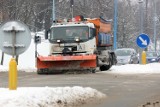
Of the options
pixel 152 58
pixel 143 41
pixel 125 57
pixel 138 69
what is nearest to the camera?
pixel 138 69

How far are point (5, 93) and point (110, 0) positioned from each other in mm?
59071

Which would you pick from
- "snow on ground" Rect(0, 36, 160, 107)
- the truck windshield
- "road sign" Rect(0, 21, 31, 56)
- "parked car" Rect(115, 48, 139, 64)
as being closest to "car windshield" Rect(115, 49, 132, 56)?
"parked car" Rect(115, 48, 139, 64)

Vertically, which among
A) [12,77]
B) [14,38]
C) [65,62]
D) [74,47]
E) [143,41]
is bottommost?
[65,62]

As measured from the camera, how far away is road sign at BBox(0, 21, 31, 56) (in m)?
13.0

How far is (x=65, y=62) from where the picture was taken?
2673cm

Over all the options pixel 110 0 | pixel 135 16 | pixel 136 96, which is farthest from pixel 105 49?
pixel 135 16

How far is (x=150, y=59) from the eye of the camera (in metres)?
47.3

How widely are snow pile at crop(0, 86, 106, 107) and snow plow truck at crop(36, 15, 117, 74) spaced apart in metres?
11.6

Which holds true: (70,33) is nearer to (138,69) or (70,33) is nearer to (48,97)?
(138,69)

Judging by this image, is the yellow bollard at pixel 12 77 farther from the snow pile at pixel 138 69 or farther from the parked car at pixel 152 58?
the parked car at pixel 152 58

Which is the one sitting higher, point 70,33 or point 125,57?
point 70,33

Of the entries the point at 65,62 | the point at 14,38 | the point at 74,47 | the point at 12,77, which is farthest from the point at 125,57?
→ the point at 12,77

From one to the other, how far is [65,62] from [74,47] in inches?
42.4

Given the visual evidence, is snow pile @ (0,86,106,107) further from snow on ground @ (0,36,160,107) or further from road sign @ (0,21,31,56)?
road sign @ (0,21,31,56)
